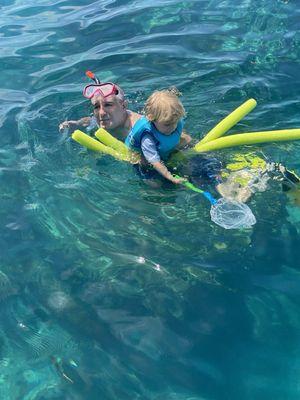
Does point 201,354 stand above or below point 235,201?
below

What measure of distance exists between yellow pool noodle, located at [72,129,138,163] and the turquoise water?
0.18 m

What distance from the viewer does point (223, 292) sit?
12.3 ft

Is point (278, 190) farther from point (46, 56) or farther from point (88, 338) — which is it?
point (46, 56)

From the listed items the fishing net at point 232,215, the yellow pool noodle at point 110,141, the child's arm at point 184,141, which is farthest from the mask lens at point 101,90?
the fishing net at point 232,215

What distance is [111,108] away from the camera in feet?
17.2

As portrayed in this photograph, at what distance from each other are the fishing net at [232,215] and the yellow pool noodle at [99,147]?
1146 millimetres

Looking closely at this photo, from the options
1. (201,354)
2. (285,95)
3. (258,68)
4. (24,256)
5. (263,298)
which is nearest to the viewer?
(201,354)

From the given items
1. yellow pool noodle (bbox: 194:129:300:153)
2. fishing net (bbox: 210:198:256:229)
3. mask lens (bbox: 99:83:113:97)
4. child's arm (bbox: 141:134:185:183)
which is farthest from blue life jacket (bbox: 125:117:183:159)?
fishing net (bbox: 210:198:256:229)

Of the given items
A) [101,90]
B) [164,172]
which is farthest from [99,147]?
[164,172]

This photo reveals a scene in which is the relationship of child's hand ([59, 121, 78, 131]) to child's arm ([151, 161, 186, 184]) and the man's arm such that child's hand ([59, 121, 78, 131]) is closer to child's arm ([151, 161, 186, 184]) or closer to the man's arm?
the man's arm

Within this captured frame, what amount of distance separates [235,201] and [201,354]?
4.93 ft

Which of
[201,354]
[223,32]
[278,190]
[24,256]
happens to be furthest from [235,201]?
[223,32]

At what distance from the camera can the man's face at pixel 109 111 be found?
17.1 ft

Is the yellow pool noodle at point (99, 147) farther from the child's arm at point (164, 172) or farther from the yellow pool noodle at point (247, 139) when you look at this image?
the yellow pool noodle at point (247, 139)
